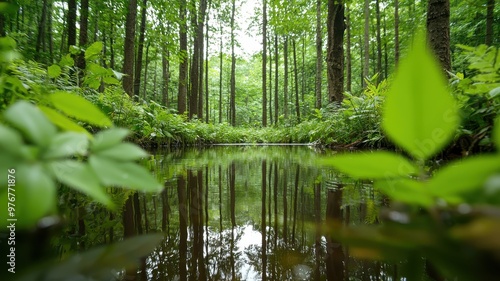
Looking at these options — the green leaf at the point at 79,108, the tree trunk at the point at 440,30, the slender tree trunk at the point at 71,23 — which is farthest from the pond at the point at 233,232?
the slender tree trunk at the point at 71,23

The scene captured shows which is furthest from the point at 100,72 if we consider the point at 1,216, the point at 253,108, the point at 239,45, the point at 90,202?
the point at 253,108

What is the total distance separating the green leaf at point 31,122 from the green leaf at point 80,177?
0.03 metres

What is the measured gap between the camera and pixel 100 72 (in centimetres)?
131

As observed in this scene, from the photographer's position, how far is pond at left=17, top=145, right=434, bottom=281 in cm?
69

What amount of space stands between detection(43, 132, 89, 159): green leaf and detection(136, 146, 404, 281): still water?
11.4 inches

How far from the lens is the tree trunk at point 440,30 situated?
2746 millimetres

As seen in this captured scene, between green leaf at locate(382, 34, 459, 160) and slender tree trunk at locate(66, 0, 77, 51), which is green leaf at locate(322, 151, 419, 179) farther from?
slender tree trunk at locate(66, 0, 77, 51)

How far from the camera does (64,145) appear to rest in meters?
0.24

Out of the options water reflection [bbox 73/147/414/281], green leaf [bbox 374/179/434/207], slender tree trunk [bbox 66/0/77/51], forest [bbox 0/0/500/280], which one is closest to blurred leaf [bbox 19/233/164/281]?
forest [bbox 0/0/500/280]

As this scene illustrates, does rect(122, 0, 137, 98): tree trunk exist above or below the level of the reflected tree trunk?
above

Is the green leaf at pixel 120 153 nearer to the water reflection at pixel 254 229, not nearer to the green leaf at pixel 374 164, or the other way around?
the green leaf at pixel 374 164

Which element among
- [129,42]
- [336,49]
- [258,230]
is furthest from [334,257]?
[336,49]

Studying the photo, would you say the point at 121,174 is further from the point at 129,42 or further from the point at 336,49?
the point at 336,49

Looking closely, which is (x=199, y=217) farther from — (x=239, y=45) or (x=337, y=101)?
(x=239, y=45)
